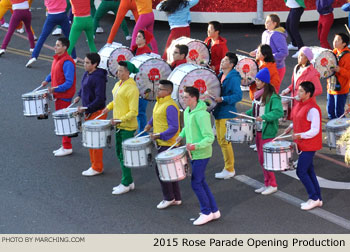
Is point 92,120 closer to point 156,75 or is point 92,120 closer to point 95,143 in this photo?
point 95,143

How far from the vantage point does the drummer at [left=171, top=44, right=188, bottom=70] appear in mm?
12094

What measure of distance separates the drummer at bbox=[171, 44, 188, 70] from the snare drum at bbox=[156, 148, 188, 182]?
8.32 ft

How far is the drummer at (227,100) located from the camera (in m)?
11.2

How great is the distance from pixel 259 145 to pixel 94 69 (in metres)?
2.67

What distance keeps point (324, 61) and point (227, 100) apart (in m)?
2.46

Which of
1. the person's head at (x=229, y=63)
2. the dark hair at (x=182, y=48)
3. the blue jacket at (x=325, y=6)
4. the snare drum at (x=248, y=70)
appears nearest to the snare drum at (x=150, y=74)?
the dark hair at (x=182, y=48)

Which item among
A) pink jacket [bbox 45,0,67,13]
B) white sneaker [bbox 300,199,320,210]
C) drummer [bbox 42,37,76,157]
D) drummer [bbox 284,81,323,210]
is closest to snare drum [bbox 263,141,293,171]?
drummer [bbox 284,81,323,210]

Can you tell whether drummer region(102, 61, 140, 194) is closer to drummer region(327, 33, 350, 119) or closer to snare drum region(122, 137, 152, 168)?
snare drum region(122, 137, 152, 168)

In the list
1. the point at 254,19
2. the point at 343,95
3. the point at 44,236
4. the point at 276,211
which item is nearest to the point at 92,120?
the point at 44,236

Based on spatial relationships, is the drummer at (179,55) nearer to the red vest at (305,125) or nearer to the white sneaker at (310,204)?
the red vest at (305,125)

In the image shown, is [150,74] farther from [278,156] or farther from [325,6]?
[325,6]

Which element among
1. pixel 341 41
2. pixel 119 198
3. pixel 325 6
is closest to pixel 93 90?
pixel 119 198

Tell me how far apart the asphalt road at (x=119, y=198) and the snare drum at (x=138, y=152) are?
0.66 m

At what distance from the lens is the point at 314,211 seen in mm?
10297
